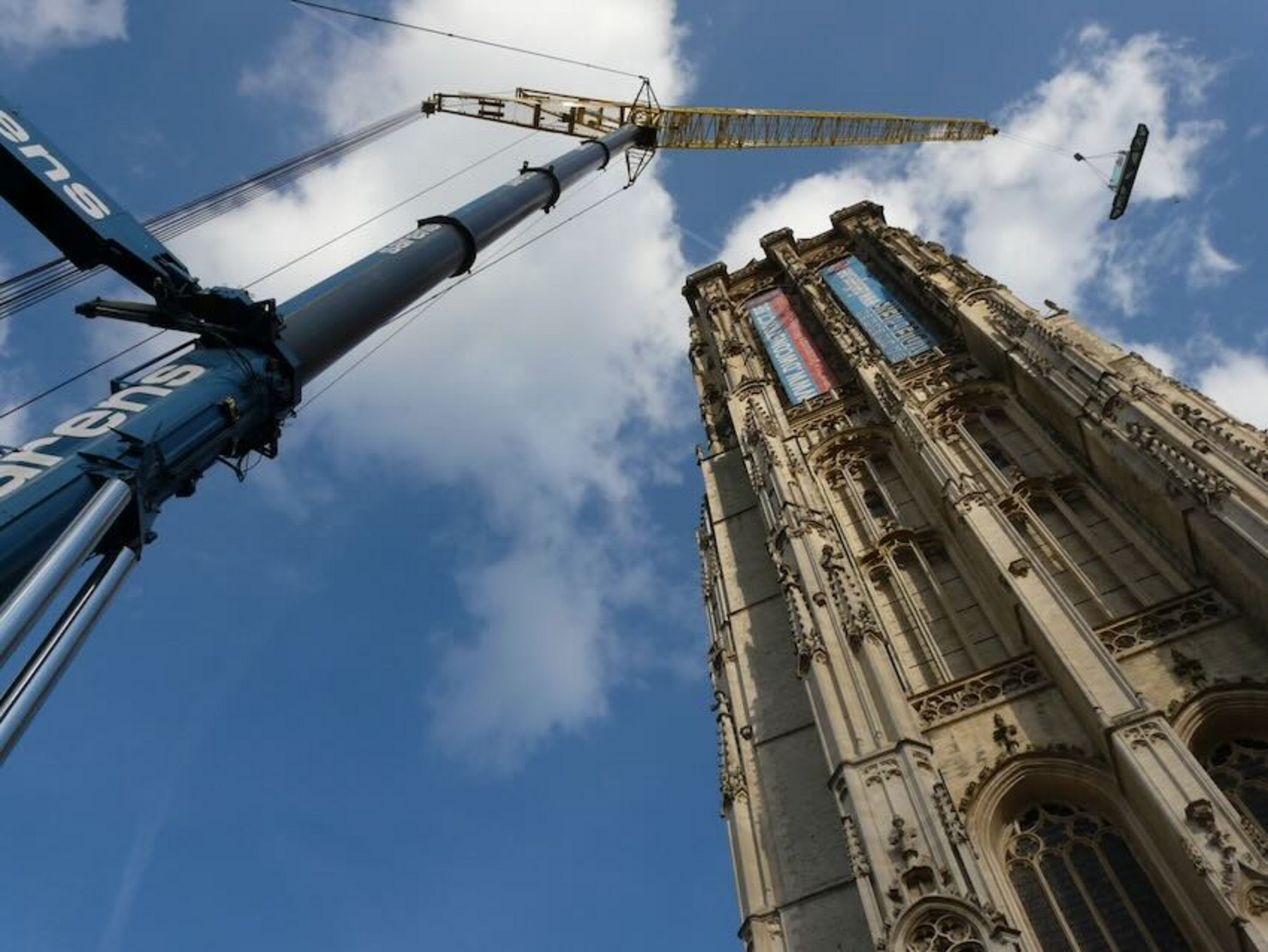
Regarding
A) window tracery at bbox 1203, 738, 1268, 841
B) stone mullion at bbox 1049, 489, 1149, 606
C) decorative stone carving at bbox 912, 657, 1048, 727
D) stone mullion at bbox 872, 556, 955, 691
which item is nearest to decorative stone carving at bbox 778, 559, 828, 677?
decorative stone carving at bbox 912, 657, 1048, 727

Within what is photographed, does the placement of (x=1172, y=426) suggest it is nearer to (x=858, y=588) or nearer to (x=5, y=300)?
(x=858, y=588)

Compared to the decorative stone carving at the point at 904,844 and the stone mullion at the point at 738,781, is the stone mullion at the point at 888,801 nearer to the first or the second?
the decorative stone carving at the point at 904,844

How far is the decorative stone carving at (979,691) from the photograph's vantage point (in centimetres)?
1537

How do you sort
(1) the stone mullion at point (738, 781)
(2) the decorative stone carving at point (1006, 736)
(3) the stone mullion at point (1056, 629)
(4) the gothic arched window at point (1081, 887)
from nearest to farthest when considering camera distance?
(4) the gothic arched window at point (1081, 887), (3) the stone mullion at point (1056, 629), (2) the decorative stone carving at point (1006, 736), (1) the stone mullion at point (738, 781)

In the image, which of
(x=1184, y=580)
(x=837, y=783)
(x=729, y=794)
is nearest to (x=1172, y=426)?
(x=1184, y=580)

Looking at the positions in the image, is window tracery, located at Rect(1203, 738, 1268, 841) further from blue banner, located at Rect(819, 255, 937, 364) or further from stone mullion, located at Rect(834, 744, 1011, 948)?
blue banner, located at Rect(819, 255, 937, 364)

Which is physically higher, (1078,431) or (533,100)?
(533,100)

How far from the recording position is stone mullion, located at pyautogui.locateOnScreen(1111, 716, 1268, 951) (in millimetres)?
10094

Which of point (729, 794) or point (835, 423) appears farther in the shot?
point (835, 423)

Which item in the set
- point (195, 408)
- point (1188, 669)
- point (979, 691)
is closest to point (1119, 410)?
point (1188, 669)

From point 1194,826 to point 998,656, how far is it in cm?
575

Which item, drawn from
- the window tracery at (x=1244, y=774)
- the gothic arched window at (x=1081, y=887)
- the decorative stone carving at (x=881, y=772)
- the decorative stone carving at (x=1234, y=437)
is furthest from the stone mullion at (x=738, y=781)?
the decorative stone carving at (x=1234, y=437)

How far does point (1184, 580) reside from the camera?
51.3ft

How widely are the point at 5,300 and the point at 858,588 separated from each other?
14.1 m
